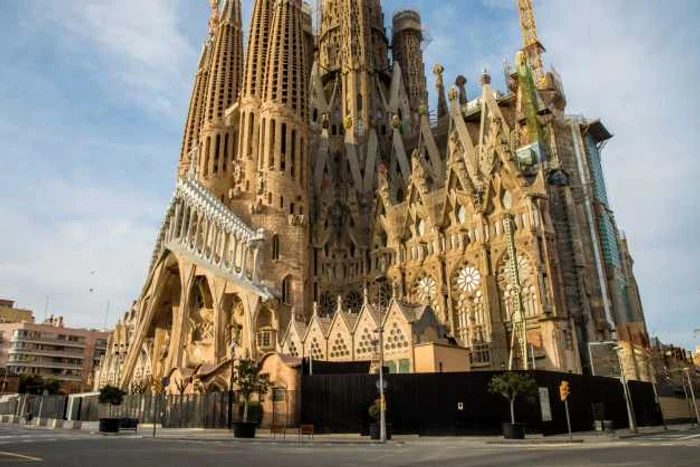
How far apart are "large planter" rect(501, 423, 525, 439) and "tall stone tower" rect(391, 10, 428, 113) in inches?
2338

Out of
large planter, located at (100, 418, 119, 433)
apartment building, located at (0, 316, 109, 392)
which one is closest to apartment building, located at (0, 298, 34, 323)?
apartment building, located at (0, 316, 109, 392)

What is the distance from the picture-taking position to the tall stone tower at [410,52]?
78062 millimetres

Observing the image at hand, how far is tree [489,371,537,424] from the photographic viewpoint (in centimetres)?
2327

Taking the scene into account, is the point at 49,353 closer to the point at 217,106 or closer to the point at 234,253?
the point at 217,106

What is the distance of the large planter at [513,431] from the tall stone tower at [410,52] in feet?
195

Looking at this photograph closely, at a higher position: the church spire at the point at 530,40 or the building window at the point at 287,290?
the church spire at the point at 530,40

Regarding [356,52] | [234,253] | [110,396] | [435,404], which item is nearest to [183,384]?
[110,396]

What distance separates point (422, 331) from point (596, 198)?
2574 centimetres

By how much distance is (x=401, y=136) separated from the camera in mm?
68625

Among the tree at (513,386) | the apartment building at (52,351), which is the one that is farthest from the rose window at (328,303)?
the apartment building at (52,351)

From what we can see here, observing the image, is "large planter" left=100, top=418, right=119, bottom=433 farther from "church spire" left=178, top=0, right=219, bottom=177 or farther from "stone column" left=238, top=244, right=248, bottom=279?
"church spire" left=178, top=0, right=219, bottom=177

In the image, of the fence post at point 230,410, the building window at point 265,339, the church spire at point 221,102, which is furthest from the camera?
the church spire at point 221,102

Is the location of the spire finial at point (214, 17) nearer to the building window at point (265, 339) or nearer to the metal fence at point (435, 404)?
the building window at point (265, 339)

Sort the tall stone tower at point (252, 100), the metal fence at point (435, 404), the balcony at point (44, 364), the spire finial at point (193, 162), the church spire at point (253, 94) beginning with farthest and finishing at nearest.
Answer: the balcony at point (44, 364) < the spire finial at point (193, 162) < the church spire at point (253, 94) < the tall stone tower at point (252, 100) < the metal fence at point (435, 404)
